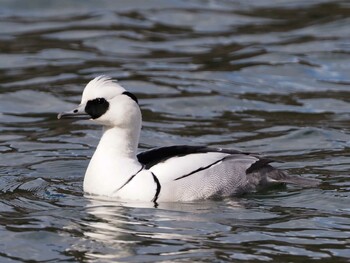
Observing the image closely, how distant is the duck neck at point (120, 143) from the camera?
1006 cm

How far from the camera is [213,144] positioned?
1223cm

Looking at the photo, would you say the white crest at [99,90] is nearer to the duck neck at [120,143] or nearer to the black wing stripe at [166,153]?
the duck neck at [120,143]

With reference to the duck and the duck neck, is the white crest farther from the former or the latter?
the duck neck

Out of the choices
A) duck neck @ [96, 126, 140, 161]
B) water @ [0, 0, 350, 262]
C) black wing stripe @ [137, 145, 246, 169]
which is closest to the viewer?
water @ [0, 0, 350, 262]

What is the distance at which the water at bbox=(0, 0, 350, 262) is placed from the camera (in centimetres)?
A: 868

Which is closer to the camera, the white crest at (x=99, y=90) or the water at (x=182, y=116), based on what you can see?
the water at (x=182, y=116)

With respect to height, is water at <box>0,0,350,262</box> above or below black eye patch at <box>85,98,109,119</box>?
below

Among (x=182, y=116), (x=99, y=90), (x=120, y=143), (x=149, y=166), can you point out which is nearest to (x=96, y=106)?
(x=99, y=90)

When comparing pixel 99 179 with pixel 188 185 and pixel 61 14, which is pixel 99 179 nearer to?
pixel 188 185

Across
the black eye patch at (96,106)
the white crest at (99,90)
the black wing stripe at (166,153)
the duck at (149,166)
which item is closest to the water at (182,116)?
the duck at (149,166)

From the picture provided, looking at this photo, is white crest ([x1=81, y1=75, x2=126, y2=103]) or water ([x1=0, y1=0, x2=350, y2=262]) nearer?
water ([x1=0, y1=0, x2=350, y2=262])

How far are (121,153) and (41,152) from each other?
6.64ft

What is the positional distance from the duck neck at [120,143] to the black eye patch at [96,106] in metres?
0.27

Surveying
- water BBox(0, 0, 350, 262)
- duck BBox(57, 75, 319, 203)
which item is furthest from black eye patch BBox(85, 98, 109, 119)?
water BBox(0, 0, 350, 262)
